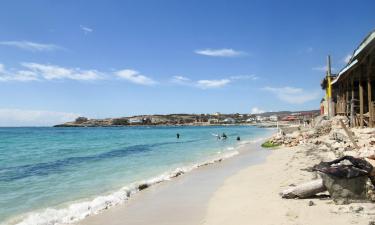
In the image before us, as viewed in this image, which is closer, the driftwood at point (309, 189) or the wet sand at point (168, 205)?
the driftwood at point (309, 189)

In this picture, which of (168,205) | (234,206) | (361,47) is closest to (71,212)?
(168,205)

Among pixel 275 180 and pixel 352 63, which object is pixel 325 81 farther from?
pixel 275 180

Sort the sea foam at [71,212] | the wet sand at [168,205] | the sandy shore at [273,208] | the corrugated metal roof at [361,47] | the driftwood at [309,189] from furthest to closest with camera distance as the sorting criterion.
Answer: the corrugated metal roof at [361,47], the sea foam at [71,212], the wet sand at [168,205], the driftwood at [309,189], the sandy shore at [273,208]

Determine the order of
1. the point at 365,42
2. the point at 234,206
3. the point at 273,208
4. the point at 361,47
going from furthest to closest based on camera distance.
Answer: the point at 361,47
the point at 365,42
the point at 234,206
the point at 273,208

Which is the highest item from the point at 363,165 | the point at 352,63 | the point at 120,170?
the point at 352,63

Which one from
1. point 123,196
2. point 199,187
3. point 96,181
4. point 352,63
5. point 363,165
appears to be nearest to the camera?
point 363,165

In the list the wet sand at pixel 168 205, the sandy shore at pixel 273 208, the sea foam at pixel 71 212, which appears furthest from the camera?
the sea foam at pixel 71 212

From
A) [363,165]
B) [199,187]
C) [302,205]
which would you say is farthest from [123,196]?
[363,165]

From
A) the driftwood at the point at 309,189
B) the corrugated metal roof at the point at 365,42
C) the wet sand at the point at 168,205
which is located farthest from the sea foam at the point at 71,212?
the corrugated metal roof at the point at 365,42

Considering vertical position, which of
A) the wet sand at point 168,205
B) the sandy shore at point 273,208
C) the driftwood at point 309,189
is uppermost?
the driftwood at point 309,189

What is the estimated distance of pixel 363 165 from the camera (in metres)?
7.58

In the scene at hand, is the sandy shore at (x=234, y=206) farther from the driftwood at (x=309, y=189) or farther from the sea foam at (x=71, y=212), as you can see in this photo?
the sea foam at (x=71, y=212)

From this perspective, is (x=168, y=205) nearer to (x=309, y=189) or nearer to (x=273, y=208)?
(x=273, y=208)

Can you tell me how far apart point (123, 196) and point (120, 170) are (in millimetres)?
7785
